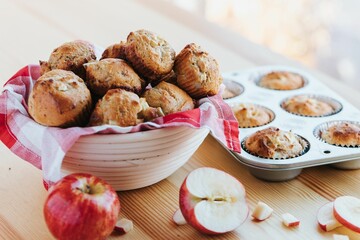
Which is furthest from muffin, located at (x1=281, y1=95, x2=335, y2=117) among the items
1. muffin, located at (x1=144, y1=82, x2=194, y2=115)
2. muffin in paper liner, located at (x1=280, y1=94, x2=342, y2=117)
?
muffin, located at (x1=144, y1=82, x2=194, y2=115)

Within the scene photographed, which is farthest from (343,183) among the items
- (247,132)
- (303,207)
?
(247,132)

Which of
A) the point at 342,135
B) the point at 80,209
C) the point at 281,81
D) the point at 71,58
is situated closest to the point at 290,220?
the point at 342,135

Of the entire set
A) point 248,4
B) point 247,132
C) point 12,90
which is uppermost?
point 12,90

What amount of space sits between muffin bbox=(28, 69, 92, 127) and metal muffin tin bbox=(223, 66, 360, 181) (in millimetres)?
433

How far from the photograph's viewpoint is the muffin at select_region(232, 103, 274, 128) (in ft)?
5.24

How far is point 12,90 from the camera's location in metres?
1.34

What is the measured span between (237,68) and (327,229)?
0.95 metres

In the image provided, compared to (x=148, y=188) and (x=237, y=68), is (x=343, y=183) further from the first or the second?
(x=237, y=68)

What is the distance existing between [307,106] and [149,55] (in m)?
0.61

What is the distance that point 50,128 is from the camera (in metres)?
1.17

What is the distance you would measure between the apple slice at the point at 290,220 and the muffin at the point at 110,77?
42cm

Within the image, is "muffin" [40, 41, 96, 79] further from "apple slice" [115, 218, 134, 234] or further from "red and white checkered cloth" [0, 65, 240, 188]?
"apple slice" [115, 218, 134, 234]

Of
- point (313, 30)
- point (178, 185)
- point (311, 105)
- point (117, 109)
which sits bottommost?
point (313, 30)

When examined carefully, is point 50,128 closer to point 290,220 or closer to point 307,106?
point 290,220
